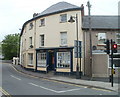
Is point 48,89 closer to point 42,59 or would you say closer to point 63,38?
point 63,38

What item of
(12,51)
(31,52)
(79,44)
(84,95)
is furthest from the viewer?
(12,51)

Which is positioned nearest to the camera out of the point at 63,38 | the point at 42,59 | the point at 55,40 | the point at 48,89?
the point at 48,89

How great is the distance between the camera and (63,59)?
26.1 meters

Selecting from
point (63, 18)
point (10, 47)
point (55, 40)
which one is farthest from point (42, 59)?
point (10, 47)

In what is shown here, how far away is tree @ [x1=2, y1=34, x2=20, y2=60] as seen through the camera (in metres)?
68.5

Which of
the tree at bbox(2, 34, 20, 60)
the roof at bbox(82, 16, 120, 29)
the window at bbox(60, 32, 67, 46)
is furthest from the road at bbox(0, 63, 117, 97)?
the tree at bbox(2, 34, 20, 60)

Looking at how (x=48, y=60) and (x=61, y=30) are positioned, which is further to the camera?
(x=48, y=60)

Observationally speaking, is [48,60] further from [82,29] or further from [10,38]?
[10,38]

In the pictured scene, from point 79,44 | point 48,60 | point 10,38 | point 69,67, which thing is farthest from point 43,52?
point 10,38

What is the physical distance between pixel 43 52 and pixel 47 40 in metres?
1.85

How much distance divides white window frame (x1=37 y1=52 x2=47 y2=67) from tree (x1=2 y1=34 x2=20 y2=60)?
38378mm

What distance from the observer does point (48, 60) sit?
28.2 metres

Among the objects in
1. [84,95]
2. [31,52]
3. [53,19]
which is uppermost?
[53,19]

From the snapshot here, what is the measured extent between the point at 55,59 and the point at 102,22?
7714mm
